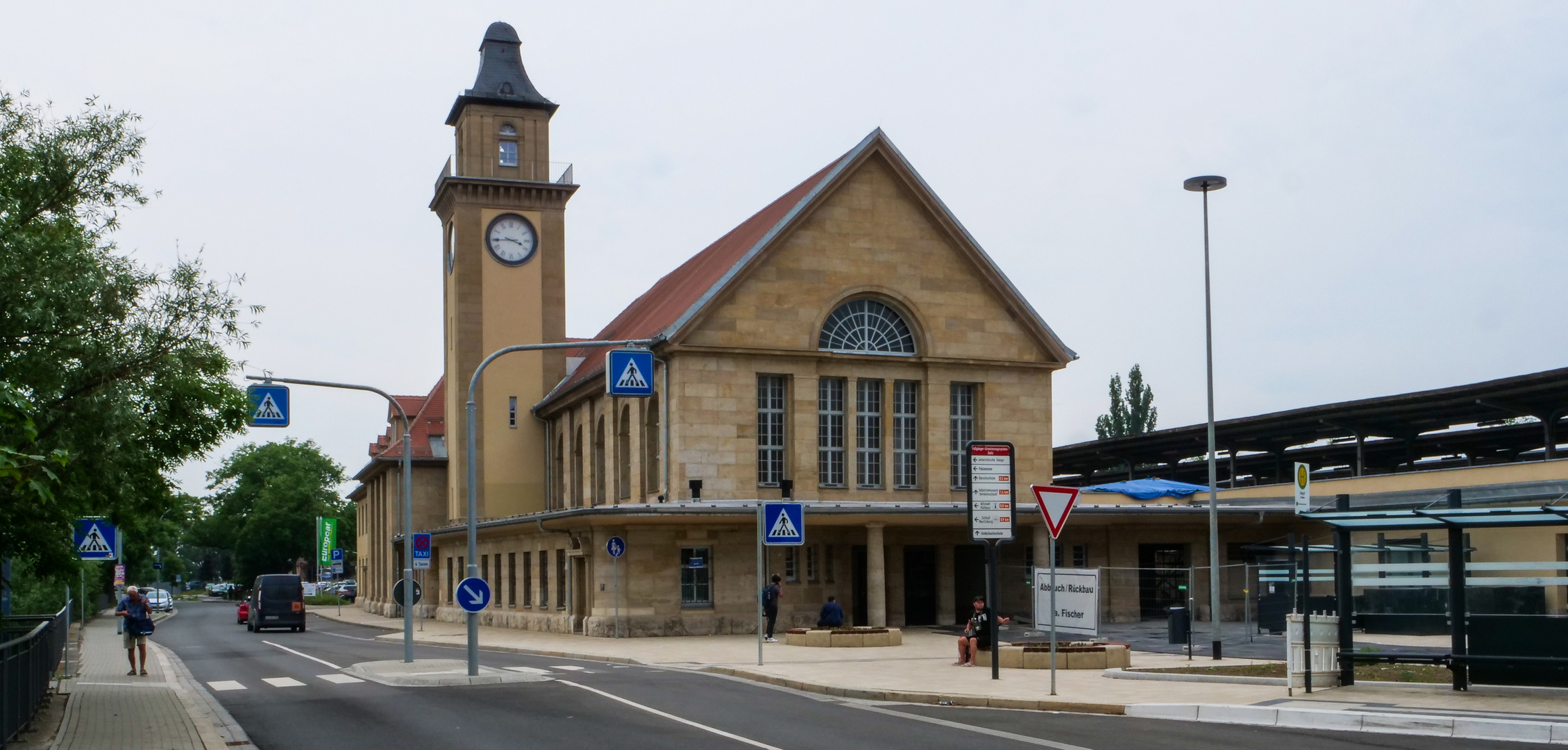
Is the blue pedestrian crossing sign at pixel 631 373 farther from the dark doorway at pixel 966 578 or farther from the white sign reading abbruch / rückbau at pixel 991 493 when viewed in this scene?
the dark doorway at pixel 966 578

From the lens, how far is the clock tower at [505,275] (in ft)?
182

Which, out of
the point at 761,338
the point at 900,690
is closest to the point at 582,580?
the point at 761,338

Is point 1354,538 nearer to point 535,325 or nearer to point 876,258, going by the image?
point 876,258

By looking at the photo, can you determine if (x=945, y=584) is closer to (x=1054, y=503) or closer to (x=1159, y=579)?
(x=1159, y=579)

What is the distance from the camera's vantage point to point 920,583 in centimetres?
4269

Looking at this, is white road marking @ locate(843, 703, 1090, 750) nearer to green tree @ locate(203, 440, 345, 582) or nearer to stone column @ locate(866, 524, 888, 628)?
stone column @ locate(866, 524, 888, 628)

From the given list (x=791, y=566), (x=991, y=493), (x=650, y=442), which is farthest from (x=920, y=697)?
(x=650, y=442)

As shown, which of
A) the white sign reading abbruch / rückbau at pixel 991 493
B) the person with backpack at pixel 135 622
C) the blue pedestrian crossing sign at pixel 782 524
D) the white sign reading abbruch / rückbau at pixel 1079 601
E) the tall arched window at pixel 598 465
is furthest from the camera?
the tall arched window at pixel 598 465

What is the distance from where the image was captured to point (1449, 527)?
18.0 metres

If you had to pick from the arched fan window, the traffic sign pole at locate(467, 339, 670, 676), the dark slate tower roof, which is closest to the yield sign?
the traffic sign pole at locate(467, 339, 670, 676)

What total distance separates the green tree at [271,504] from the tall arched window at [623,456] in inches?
2816

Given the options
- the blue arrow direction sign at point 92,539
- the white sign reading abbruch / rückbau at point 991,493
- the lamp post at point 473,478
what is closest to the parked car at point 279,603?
the lamp post at point 473,478

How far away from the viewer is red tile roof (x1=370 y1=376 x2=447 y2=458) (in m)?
65.0

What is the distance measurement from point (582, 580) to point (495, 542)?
38.1 feet
